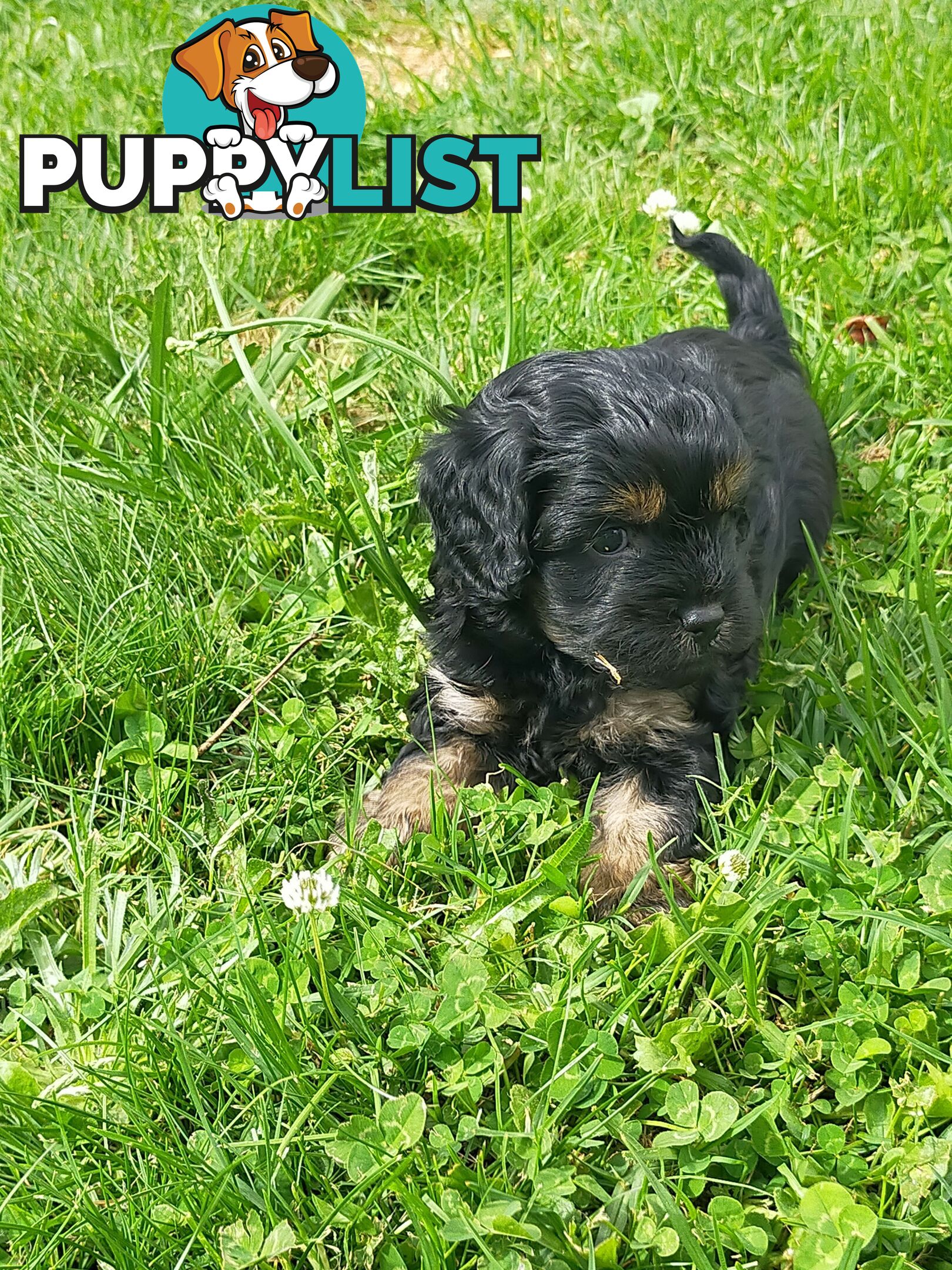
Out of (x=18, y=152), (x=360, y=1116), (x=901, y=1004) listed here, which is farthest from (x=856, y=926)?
(x=18, y=152)

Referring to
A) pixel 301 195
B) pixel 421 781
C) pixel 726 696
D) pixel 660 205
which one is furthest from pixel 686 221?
pixel 421 781

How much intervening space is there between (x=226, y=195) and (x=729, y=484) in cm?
278

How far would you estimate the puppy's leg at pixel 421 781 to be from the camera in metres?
2.50

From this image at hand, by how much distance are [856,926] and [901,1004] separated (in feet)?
0.51

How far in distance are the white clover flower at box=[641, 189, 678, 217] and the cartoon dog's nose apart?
1.48 m

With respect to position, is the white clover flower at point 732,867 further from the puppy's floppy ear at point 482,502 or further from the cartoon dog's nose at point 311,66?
the cartoon dog's nose at point 311,66

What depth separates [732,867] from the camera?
206 centimetres

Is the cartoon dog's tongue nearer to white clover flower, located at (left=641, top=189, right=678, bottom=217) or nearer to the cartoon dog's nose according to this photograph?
the cartoon dog's nose

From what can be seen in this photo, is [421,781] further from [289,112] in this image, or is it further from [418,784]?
[289,112]

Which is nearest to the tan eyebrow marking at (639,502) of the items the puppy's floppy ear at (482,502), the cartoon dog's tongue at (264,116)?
the puppy's floppy ear at (482,502)

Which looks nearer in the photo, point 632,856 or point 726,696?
point 632,856

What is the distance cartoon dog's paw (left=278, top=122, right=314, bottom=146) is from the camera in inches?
167

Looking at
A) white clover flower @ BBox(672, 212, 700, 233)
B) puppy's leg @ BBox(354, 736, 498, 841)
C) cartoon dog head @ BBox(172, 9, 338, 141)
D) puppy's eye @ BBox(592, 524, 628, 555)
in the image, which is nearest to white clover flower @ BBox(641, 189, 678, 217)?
white clover flower @ BBox(672, 212, 700, 233)

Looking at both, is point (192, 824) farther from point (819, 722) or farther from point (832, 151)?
point (832, 151)
